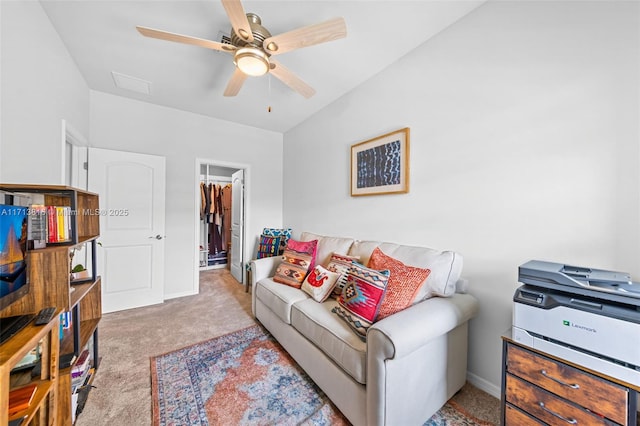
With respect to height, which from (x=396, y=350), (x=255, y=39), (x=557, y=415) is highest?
(x=255, y=39)

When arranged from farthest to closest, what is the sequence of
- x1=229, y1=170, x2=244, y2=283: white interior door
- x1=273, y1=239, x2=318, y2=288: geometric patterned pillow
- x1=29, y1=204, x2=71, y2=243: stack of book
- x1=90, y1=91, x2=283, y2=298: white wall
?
x1=229, y1=170, x2=244, y2=283: white interior door
x1=90, y1=91, x2=283, y2=298: white wall
x1=273, y1=239, x2=318, y2=288: geometric patterned pillow
x1=29, y1=204, x2=71, y2=243: stack of book

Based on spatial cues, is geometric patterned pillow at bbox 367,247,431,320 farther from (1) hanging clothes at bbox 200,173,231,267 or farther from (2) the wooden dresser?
(1) hanging clothes at bbox 200,173,231,267

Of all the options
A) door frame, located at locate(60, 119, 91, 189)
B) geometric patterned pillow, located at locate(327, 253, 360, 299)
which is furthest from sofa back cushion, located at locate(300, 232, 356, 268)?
door frame, located at locate(60, 119, 91, 189)

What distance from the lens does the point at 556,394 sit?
105cm

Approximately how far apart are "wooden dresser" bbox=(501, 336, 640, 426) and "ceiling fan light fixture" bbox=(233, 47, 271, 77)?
2171 mm

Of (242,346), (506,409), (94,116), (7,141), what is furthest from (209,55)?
(506,409)

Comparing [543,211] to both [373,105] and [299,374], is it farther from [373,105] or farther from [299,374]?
[299,374]

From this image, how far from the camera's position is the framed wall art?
7.14 feet

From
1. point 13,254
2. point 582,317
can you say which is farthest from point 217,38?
point 582,317

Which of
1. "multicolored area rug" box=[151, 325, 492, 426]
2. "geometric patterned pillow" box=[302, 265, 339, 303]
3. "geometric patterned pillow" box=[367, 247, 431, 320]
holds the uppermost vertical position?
"geometric patterned pillow" box=[367, 247, 431, 320]

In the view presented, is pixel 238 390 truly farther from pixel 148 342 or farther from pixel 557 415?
pixel 557 415

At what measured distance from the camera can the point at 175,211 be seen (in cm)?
335

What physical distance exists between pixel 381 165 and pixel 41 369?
8.33ft

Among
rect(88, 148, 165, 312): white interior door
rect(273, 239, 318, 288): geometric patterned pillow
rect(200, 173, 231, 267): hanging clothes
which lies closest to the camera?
rect(273, 239, 318, 288): geometric patterned pillow
